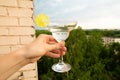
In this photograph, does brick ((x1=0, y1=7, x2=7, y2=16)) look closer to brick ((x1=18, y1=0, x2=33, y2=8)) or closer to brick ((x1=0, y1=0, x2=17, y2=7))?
brick ((x1=0, y1=0, x2=17, y2=7))

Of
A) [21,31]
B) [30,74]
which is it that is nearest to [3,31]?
[21,31]

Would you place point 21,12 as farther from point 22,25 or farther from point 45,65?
point 45,65

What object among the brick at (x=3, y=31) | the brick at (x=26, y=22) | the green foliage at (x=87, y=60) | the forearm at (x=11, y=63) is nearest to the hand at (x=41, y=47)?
the forearm at (x=11, y=63)

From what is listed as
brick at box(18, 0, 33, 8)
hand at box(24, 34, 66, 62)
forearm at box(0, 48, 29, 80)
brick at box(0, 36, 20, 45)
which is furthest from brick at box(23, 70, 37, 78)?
forearm at box(0, 48, 29, 80)

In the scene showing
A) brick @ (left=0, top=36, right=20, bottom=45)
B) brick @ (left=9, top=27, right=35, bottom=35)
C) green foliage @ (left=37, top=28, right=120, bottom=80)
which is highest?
brick @ (left=9, top=27, right=35, bottom=35)

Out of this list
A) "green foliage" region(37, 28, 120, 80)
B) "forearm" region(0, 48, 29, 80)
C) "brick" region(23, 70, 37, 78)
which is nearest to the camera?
"forearm" region(0, 48, 29, 80)

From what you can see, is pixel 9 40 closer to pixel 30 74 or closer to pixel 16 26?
pixel 16 26

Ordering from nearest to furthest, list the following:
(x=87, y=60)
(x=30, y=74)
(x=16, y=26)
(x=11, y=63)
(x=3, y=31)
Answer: (x=11, y=63) → (x=3, y=31) → (x=16, y=26) → (x=30, y=74) → (x=87, y=60)
